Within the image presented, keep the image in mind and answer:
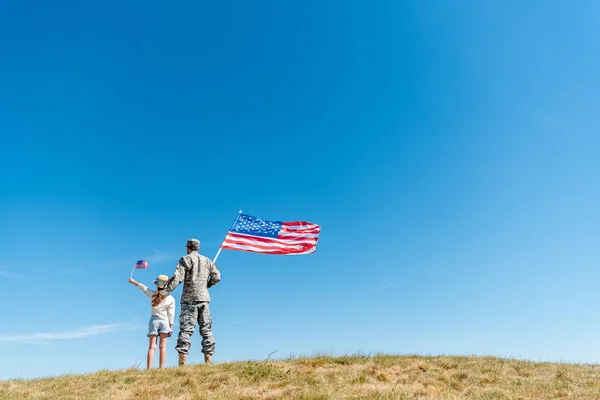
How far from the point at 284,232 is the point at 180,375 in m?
6.93

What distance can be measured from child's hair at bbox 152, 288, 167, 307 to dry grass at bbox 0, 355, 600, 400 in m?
1.77

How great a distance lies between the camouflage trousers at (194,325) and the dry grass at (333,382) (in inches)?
47.9

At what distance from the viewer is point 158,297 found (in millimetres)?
12258

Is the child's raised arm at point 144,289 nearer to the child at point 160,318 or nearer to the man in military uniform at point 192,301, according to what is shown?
the child at point 160,318

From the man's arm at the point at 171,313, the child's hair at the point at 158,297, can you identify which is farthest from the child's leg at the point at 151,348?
the child's hair at the point at 158,297

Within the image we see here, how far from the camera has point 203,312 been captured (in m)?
12.6

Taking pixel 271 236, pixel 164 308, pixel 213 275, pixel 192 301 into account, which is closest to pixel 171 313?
pixel 164 308

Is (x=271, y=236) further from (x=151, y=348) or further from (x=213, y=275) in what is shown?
(x=151, y=348)

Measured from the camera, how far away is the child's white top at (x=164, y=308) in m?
12.3

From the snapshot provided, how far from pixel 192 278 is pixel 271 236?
4.11 m

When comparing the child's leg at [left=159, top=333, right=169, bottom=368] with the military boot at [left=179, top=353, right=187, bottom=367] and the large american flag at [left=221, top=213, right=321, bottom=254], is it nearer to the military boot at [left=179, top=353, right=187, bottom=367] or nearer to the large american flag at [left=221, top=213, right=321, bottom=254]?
the military boot at [left=179, top=353, right=187, bottom=367]

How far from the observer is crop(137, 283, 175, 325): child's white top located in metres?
12.3

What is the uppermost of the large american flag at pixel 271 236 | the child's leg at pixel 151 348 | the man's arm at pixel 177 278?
the large american flag at pixel 271 236

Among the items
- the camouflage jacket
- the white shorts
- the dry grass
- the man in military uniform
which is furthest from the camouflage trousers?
the dry grass
